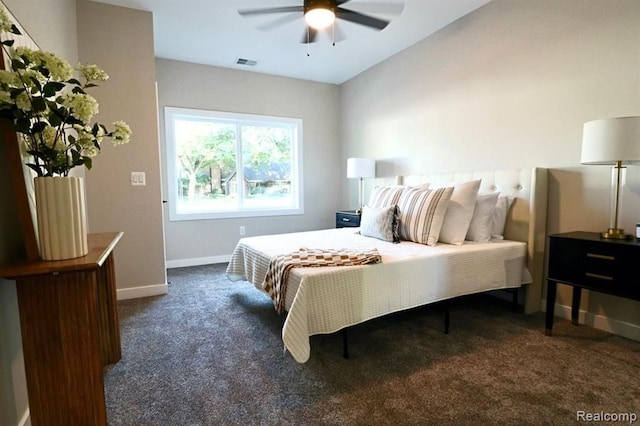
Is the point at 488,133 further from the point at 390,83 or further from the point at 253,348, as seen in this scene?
the point at 253,348

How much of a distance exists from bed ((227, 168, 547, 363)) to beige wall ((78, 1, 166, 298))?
96 centimetres

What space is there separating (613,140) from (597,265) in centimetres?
77

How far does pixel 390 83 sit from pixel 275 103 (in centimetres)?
172

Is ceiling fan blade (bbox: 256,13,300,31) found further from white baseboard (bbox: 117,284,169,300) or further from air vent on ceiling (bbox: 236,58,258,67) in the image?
white baseboard (bbox: 117,284,169,300)

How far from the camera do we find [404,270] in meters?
2.07

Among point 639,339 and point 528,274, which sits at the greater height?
point 528,274

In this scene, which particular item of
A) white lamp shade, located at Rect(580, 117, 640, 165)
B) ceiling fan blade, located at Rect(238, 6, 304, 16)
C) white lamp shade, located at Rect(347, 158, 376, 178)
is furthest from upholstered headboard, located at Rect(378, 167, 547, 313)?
ceiling fan blade, located at Rect(238, 6, 304, 16)

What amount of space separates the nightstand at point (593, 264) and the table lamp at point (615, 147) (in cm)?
17

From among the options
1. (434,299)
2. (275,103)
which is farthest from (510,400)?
(275,103)

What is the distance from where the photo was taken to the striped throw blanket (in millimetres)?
1946

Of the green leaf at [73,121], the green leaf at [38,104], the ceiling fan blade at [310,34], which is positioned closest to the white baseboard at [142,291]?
the green leaf at [73,121]

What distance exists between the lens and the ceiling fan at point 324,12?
2090 mm

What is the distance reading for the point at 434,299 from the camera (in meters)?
2.20

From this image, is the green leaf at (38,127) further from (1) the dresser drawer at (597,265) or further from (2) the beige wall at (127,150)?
(1) the dresser drawer at (597,265)
